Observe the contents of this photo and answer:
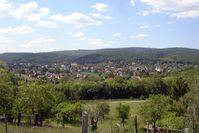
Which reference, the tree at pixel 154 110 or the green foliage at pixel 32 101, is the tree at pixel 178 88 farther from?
the green foliage at pixel 32 101

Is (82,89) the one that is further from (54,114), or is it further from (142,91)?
(54,114)

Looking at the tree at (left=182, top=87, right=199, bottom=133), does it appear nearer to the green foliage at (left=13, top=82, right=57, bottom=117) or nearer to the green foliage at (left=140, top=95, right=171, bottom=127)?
the green foliage at (left=140, top=95, right=171, bottom=127)

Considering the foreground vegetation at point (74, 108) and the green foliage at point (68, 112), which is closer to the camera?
the foreground vegetation at point (74, 108)

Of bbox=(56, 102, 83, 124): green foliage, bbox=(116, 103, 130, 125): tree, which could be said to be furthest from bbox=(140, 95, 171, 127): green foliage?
bbox=(116, 103, 130, 125): tree

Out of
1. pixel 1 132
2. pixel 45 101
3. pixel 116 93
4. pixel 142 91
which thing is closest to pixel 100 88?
pixel 116 93

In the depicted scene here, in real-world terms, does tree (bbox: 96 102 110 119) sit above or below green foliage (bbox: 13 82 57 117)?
below

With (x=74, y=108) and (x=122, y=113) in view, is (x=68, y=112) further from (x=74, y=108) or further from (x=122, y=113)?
(x=122, y=113)

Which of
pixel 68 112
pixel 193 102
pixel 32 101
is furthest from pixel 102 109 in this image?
A: pixel 32 101

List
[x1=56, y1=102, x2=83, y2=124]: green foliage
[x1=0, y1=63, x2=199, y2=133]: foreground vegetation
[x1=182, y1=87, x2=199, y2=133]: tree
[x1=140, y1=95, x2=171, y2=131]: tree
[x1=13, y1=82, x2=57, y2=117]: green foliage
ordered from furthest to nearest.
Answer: [x1=56, y1=102, x2=83, y2=124]: green foliage → [x1=182, y1=87, x2=199, y2=133]: tree → [x1=140, y1=95, x2=171, y2=131]: tree → [x1=13, y1=82, x2=57, y2=117]: green foliage → [x1=0, y1=63, x2=199, y2=133]: foreground vegetation

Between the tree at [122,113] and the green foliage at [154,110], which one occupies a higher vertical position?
the green foliage at [154,110]

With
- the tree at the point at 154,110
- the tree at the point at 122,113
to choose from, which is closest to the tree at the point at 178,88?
the tree at the point at 122,113

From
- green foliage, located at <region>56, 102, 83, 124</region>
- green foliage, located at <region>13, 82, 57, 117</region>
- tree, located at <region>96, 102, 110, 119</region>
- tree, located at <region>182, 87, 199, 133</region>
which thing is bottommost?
tree, located at <region>96, 102, 110, 119</region>
